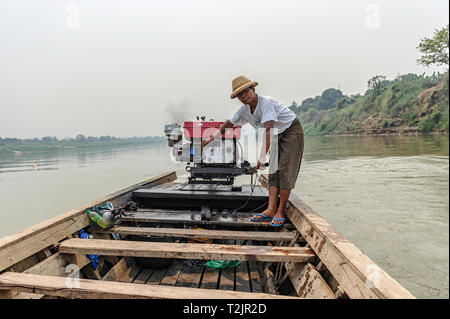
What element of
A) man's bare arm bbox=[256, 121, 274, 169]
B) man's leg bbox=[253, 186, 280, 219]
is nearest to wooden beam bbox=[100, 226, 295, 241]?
man's leg bbox=[253, 186, 280, 219]

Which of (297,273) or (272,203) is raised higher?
(272,203)

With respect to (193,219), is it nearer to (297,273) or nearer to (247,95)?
(297,273)

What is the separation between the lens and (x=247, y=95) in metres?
2.21

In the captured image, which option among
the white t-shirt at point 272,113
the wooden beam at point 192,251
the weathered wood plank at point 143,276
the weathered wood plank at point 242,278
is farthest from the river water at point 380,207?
the weathered wood plank at point 143,276

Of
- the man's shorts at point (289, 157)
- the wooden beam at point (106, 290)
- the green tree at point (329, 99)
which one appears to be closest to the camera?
the wooden beam at point (106, 290)

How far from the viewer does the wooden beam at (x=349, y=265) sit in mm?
1019

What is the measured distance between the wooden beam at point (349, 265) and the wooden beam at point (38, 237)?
1938 millimetres

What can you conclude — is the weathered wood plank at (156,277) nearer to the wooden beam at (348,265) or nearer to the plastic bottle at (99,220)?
the plastic bottle at (99,220)

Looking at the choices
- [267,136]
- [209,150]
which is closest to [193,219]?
[267,136]

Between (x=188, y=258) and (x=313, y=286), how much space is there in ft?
2.70

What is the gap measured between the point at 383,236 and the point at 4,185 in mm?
16017

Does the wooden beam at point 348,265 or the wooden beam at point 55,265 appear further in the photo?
the wooden beam at point 55,265
